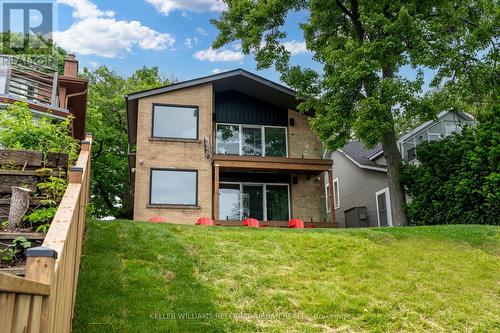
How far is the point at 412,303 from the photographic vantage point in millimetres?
6871

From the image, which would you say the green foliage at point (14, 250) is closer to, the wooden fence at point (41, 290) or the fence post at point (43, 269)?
the wooden fence at point (41, 290)

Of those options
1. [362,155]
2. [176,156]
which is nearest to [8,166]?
[176,156]

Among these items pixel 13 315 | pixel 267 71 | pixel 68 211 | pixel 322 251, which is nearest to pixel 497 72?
pixel 267 71

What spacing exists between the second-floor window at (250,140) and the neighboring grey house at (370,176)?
11.5ft

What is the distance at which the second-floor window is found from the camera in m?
19.0

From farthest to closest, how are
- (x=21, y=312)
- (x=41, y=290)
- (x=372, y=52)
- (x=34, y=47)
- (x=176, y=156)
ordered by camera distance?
(x=34, y=47) → (x=176, y=156) → (x=372, y=52) → (x=41, y=290) → (x=21, y=312)

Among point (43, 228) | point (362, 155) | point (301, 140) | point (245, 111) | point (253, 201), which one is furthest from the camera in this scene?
point (362, 155)

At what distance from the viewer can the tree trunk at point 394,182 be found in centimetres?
1669

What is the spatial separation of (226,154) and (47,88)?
691 cm

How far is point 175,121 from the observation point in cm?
1845

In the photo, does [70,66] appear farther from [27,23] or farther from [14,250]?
[14,250]

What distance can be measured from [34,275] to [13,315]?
0.44 metres

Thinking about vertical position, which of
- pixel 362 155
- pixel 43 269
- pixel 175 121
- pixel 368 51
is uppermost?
pixel 368 51

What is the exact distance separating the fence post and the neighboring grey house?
16506 millimetres
